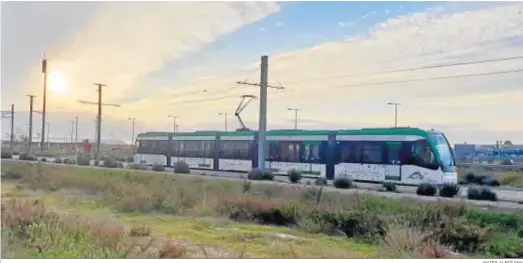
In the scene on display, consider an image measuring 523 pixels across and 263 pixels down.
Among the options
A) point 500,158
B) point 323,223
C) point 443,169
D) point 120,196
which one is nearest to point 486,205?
point 323,223

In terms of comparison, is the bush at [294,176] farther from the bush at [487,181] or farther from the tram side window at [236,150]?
the bush at [487,181]

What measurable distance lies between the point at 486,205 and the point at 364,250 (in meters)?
4.29

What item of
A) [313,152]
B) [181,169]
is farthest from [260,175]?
[181,169]

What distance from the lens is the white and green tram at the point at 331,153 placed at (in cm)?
1825

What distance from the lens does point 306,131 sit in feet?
71.6

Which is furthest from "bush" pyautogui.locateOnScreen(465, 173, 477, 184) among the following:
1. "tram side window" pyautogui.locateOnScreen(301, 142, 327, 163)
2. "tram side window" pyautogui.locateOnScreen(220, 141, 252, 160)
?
"tram side window" pyautogui.locateOnScreen(220, 141, 252, 160)

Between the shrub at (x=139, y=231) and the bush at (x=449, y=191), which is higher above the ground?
the bush at (x=449, y=191)

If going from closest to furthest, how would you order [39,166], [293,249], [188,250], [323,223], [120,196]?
[188,250] → [293,249] → [323,223] → [120,196] → [39,166]

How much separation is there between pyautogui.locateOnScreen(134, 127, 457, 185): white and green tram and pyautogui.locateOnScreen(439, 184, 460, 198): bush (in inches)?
75.2

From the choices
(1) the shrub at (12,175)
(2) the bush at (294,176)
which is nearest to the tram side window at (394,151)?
(2) the bush at (294,176)

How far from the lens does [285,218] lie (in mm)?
13469

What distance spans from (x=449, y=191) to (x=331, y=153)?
19.6 ft

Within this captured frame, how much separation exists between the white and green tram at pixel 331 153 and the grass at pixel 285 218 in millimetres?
4719

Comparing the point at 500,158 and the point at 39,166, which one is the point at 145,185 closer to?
the point at 39,166
